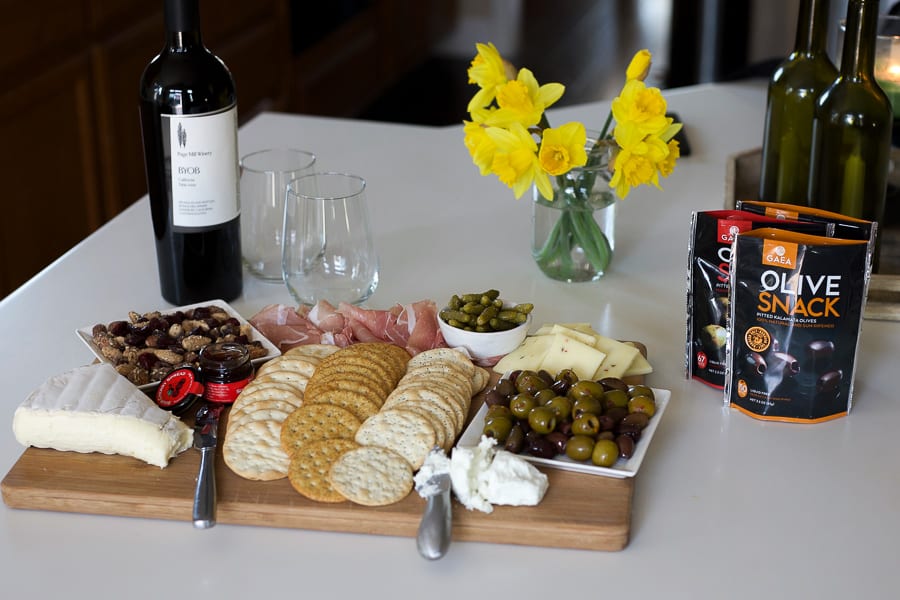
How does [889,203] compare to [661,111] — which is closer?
[661,111]

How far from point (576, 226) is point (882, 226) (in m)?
0.47

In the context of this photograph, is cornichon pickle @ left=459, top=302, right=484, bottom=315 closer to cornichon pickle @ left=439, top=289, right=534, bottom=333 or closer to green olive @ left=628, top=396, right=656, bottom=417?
cornichon pickle @ left=439, top=289, right=534, bottom=333

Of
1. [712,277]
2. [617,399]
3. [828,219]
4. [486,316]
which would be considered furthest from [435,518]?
[828,219]

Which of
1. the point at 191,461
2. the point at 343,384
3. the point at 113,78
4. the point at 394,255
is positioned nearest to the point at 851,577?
the point at 343,384

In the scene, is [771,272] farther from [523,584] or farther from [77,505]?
[77,505]

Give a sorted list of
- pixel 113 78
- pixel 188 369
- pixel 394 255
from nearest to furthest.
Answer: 1. pixel 188 369
2. pixel 394 255
3. pixel 113 78

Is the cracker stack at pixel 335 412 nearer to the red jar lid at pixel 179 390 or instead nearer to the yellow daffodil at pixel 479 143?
the red jar lid at pixel 179 390

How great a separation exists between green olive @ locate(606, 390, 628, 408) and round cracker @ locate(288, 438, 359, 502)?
28 centimetres

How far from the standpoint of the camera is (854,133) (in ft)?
4.67

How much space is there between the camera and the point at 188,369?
1.23 m

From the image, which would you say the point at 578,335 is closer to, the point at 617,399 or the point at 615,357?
the point at 615,357

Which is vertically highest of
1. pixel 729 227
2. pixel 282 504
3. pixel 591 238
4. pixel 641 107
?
pixel 641 107

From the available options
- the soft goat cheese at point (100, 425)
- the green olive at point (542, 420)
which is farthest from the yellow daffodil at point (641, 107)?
the soft goat cheese at point (100, 425)

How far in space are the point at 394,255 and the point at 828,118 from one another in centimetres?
70
